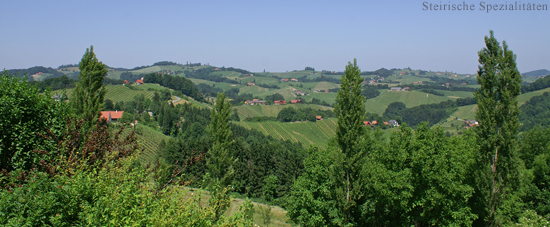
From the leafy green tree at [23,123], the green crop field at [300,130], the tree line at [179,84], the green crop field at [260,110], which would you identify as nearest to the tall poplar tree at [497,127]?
the leafy green tree at [23,123]

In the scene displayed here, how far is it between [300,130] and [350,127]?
10233cm

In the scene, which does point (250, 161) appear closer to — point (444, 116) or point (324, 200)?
point (324, 200)

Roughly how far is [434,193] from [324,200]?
26.2ft

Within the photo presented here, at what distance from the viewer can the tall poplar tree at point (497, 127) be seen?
17.7 metres

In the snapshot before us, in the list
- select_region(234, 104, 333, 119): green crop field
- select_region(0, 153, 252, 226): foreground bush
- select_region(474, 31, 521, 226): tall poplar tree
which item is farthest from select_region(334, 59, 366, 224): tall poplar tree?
select_region(234, 104, 333, 119): green crop field

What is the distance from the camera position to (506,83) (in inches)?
699

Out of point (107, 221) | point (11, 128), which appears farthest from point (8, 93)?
point (107, 221)

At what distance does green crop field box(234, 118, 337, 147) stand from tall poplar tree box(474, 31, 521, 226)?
87.3 metres

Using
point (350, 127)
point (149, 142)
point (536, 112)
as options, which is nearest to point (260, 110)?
point (149, 142)

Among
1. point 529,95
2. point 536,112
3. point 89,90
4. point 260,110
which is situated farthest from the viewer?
point 260,110

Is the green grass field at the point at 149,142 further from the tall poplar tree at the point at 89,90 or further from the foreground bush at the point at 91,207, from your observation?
the foreground bush at the point at 91,207

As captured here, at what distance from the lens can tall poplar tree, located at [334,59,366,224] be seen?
1973 cm

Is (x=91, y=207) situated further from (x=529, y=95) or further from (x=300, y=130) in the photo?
(x=529, y=95)

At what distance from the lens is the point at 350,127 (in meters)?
19.8
